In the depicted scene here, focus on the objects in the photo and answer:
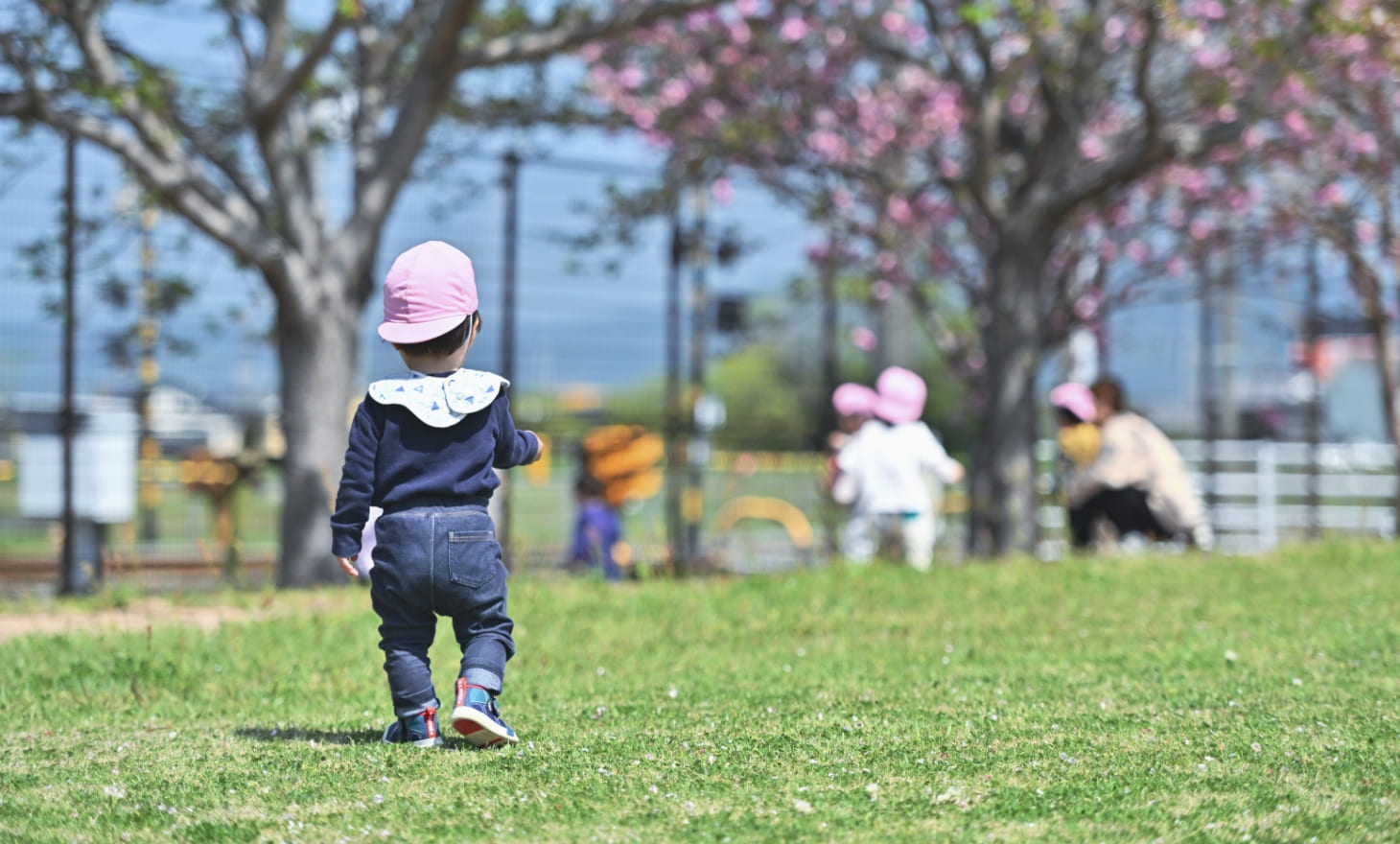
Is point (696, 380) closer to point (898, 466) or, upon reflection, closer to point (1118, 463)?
point (898, 466)

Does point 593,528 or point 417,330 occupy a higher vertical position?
point 417,330

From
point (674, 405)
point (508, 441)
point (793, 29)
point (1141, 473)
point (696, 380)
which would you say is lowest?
point (1141, 473)

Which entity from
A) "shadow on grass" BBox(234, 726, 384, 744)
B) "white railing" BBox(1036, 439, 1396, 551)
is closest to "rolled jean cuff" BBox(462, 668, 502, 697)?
"shadow on grass" BBox(234, 726, 384, 744)

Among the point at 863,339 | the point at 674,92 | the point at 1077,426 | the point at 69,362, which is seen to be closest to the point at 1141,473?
the point at 1077,426

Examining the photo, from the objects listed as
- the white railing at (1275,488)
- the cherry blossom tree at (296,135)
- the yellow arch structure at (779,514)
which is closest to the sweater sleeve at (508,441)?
the cherry blossom tree at (296,135)

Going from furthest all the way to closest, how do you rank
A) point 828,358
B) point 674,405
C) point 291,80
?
1. point 828,358
2. point 674,405
3. point 291,80

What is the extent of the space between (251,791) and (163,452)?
27.2 ft

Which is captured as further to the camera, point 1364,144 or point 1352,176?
point 1352,176

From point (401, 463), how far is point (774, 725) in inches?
52.3

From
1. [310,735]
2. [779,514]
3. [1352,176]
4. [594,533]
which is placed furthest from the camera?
[1352,176]

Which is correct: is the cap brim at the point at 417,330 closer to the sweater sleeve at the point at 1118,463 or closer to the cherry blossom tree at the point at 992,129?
the cherry blossom tree at the point at 992,129

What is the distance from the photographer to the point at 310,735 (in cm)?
482

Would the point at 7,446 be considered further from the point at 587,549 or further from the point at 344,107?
the point at 587,549

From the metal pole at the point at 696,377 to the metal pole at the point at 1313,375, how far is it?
704cm
